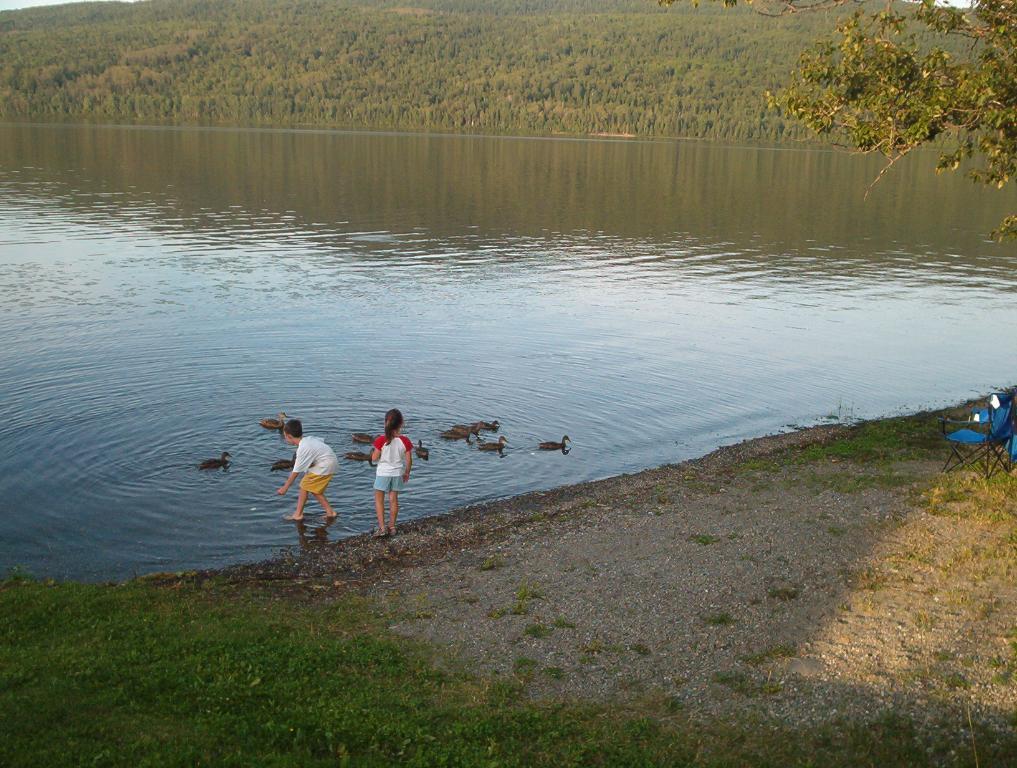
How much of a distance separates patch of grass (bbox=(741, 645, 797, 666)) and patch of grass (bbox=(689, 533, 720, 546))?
134 inches

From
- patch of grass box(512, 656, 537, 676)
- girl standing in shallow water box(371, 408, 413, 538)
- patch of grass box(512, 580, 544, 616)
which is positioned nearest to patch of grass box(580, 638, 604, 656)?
patch of grass box(512, 656, 537, 676)

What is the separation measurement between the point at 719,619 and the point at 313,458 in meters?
7.56

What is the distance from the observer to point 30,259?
4028 cm

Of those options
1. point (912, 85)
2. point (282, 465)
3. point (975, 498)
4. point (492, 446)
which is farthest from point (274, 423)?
point (912, 85)

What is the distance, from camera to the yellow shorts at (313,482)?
1580cm

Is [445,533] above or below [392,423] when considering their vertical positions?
below

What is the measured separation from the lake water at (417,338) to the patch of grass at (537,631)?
564 cm

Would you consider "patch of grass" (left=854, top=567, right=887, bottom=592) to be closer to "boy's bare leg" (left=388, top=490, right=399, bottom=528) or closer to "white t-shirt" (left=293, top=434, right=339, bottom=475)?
"boy's bare leg" (left=388, top=490, right=399, bottom=528)

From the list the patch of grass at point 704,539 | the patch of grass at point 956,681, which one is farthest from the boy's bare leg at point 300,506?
the patch of grass at point 956,681

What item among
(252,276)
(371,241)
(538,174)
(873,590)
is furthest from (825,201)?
(873,590)

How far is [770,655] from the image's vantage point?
996 cm

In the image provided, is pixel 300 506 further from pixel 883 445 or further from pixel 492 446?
pixel 883 445

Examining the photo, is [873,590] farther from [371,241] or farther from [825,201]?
[825,201]

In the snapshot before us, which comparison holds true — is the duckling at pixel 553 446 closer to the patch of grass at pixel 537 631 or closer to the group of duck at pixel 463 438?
the group of duck at pixel 463 438
